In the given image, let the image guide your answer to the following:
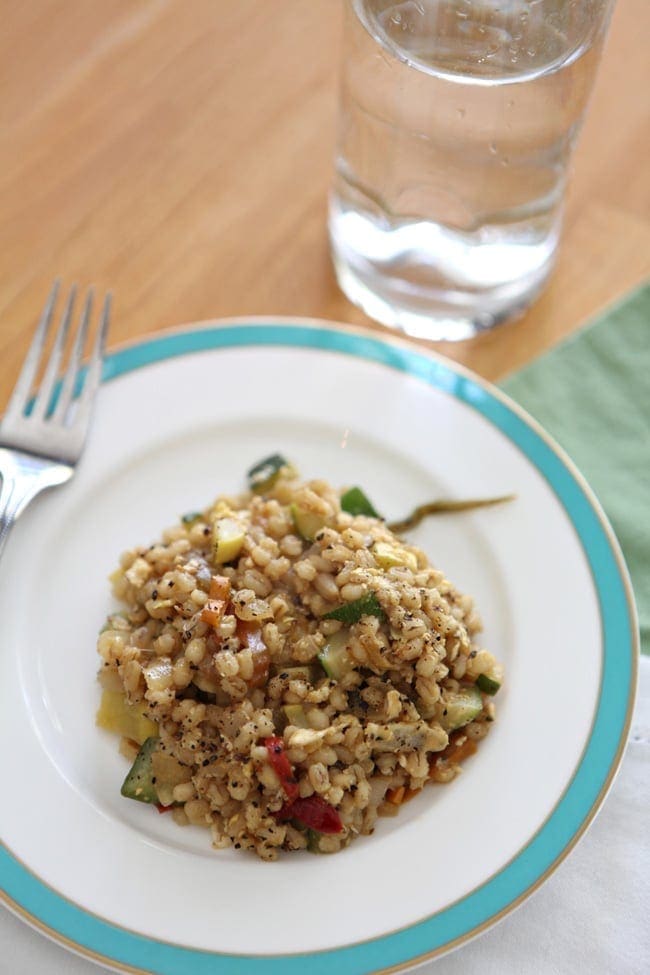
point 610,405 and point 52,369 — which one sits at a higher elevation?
point 52,369

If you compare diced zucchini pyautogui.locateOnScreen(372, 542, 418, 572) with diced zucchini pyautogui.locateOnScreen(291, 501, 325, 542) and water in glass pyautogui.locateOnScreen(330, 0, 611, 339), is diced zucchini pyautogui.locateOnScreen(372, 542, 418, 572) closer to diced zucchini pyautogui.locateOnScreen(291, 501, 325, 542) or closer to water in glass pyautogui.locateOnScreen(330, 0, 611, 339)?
diced zucchini pyautogui.locateOnScreen(291, 501, 325, 542)

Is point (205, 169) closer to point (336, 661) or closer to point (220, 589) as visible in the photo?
point (220, 589)

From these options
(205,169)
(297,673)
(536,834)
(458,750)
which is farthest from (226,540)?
(205,169)

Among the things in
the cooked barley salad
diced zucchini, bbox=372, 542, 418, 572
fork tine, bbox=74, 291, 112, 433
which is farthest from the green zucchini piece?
fork tine, bbox=74, 291, 112, 433

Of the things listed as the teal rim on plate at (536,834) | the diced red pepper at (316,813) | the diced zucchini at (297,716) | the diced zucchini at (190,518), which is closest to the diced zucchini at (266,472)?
the diced zucchini at (190,518)

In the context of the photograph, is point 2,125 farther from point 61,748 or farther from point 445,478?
point 61,748

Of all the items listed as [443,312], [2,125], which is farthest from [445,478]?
[2,125]
